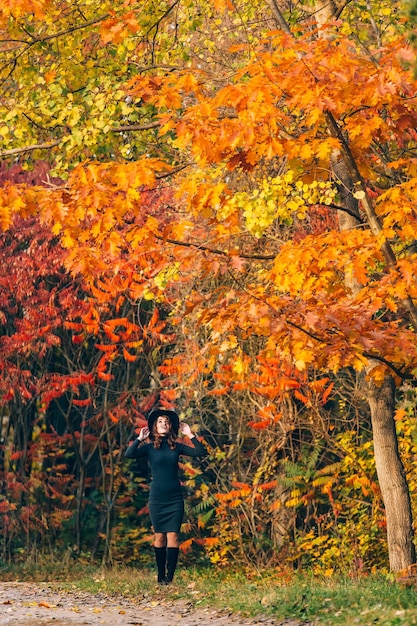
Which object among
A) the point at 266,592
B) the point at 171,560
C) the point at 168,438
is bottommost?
the point at 266,592

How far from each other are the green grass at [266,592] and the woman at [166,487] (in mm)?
331

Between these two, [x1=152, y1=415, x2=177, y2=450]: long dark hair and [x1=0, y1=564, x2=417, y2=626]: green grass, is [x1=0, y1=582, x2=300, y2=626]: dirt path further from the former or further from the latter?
[x1=152, y1=415, x2=177, y2=450]: long dark hair

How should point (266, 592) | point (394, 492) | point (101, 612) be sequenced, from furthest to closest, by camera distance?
point (266, 592) < point (394, 492) < point (101, 612)

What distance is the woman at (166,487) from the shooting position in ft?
37.7

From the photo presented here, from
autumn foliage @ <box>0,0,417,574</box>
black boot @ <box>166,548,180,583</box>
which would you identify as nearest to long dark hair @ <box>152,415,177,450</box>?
autumn foliage @ <box>0,0,417,574</box>

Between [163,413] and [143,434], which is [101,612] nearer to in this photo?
[143,434]

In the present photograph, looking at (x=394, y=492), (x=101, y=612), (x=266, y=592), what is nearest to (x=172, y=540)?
(x=266, y=592)

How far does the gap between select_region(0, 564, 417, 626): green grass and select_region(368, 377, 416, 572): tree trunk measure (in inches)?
12.2

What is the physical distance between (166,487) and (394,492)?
2.61 metres

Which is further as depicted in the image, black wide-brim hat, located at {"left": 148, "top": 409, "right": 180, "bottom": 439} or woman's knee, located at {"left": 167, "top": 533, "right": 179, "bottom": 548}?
black wide-brim hat, located at {"left": 148, "top": 409, "right": 180, "bottom": 439}

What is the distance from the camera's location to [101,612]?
9.83 meters

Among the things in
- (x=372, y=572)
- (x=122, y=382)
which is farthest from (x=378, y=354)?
(x=122, y=382)

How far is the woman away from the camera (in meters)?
11.5

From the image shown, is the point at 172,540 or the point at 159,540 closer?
the point at 172,540
